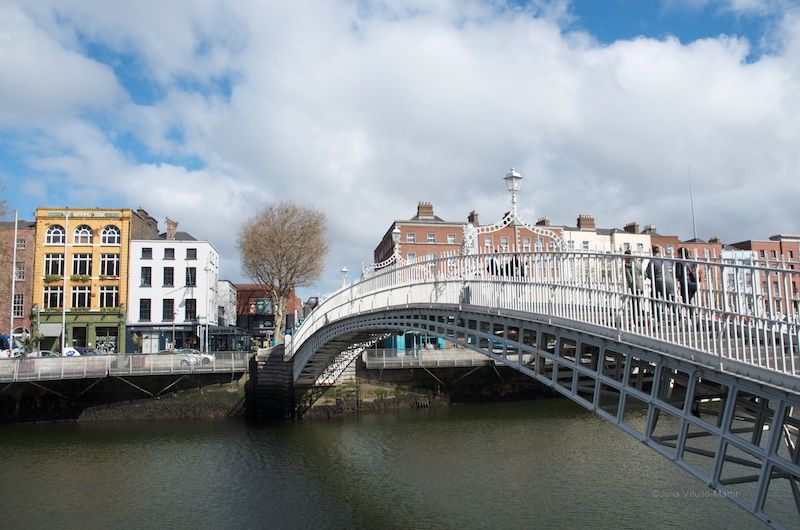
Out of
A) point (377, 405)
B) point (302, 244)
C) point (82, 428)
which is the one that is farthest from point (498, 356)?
point (302, 244)

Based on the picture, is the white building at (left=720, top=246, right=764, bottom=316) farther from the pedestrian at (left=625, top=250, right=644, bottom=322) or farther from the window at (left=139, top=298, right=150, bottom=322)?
the window at (left=139, top=298, right=150, bottom=322)

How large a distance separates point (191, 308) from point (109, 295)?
521 centimetres

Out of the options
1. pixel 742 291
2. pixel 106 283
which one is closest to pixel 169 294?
pixel 106 283

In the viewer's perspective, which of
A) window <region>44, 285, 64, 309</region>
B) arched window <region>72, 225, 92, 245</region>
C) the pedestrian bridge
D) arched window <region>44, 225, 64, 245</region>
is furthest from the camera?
arched window <region>72, 225, 92, 245</region>

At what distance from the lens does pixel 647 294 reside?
7.91 m

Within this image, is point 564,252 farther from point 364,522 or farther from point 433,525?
point 364,522

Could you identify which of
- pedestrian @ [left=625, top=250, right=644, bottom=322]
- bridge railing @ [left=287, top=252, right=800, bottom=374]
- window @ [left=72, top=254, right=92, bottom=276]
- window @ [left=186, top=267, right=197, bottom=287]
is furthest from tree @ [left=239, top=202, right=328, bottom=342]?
pedestrian @ [left=625, top=250, right=644, bottom=322]

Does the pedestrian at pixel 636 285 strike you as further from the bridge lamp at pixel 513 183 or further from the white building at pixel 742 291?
the bridge lamp at pixel 513 183

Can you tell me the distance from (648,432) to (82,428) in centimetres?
2565

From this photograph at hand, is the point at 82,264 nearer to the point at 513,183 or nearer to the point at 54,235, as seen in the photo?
the point at 54,235

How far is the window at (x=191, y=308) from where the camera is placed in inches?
1635

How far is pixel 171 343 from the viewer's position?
40.8m

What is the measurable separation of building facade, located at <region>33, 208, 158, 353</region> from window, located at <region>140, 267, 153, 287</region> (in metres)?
1.05

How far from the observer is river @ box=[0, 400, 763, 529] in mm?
14203
